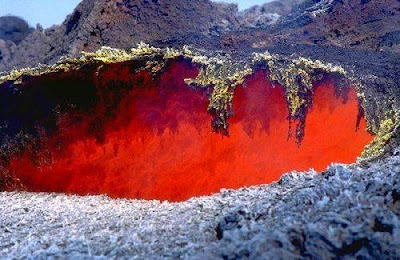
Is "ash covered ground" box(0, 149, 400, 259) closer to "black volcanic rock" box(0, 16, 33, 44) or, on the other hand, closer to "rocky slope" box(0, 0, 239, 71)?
"rocky slope" box(0, 0, 239, 71)

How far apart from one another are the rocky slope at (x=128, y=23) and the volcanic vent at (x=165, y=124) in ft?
3.59

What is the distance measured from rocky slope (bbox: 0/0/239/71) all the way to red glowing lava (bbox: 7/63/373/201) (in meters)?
1.40

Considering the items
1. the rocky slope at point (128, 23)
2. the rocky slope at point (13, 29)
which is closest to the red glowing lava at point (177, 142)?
the rocky slope at point (128, 23)

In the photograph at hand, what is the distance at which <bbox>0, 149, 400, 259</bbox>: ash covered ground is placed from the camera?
5.69ft

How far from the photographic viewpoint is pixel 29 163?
18.4 feet

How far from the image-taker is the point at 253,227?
207cm

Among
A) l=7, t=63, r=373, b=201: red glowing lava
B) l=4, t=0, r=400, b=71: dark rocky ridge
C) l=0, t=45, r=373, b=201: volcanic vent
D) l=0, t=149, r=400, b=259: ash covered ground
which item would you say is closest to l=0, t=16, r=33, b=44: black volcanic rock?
l=4, t=0, r=400, b=71: dark rocky ridge

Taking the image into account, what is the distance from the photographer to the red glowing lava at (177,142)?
5473mm

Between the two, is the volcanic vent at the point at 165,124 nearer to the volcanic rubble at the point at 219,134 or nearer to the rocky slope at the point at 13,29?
the volcanic rubble at the point at 219,134

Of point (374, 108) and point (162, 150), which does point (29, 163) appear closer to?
point (162, 150)

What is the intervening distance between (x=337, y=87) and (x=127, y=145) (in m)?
3.43

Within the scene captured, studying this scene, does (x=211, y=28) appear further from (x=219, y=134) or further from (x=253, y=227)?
(x=253, y=227)

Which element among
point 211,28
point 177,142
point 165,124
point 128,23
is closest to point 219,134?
point 177,142

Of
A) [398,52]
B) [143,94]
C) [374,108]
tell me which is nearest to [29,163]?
[143,94]
